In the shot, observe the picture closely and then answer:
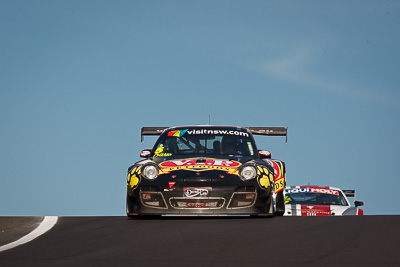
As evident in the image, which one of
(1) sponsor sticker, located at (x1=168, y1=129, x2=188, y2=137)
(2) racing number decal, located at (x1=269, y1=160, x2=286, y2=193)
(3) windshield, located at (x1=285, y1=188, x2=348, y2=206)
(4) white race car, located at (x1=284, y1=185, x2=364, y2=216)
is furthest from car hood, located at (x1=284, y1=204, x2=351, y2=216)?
(1) sponsor sticker, located at (x1=168, y1=129, x2=188, y2=137)

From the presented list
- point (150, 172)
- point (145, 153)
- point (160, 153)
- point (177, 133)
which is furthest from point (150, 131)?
point (150, 172)

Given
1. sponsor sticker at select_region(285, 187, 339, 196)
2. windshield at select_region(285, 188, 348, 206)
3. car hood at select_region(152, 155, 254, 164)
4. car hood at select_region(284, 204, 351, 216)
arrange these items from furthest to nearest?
sponsor sticker at select_region(285, 187, 339, 196) < windshield at select_region(285, 188, 348, 206) < car hood at select_region(284, 204, 351, 216) < car hood at select_region(152, 155, 254, 164)

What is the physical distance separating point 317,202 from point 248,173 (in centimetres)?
553

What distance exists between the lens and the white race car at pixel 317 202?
14945 millimetres

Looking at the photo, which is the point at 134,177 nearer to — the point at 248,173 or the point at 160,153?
the point at 160,153

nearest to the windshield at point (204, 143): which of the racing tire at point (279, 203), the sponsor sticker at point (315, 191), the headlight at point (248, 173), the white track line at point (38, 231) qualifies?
the racing tire at point (279, 203)

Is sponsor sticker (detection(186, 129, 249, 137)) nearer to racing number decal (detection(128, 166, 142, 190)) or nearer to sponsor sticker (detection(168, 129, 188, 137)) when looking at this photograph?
sponsor sticker (detection(168, 129, 188, 137))

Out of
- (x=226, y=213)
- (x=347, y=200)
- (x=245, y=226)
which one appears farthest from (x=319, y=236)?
(x=347, y=200)

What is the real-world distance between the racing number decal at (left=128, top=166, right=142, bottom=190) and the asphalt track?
3.00 feet

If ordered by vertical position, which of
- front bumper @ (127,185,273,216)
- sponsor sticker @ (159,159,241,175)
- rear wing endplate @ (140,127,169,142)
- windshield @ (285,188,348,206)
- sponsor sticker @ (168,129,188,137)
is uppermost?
rear wing endplate @ (140,127,169,142)

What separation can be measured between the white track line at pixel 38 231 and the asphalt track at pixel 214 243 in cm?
11

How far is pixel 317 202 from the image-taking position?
1570cm

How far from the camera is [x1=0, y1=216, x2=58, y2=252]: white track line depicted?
7774 mm

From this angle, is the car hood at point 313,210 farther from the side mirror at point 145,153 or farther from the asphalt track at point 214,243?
the asphalt track at point 214,243
